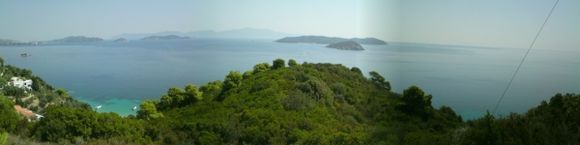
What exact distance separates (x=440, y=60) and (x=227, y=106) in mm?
4350

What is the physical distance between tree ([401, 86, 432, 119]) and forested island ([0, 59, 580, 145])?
0.05 ft

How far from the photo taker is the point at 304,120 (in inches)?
275

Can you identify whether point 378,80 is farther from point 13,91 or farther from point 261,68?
point 13,91

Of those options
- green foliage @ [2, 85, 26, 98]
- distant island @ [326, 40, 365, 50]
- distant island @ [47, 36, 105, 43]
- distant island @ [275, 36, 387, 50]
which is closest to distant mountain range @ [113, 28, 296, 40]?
distant island @ [275, 36, 387, 50]

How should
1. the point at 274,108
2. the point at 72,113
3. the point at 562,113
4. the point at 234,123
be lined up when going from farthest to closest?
the point at 274,108 → the point at 234,123 → the point at 72,113 → the point at 562,113

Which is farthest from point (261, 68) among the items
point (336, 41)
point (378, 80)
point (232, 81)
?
point (336, 41)

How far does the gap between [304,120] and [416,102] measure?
232 centimetres

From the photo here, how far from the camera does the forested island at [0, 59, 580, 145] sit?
108 inches

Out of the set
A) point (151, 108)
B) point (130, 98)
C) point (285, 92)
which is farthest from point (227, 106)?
point (130, 98)

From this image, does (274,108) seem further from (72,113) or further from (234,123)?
(72,113)

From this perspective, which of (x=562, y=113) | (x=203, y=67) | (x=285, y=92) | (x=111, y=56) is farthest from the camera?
(x=111, y=56)

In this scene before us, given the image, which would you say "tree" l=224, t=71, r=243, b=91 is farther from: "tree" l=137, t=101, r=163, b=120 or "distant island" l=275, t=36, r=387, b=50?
"distant island" l=275, t=36, r=387, b=50

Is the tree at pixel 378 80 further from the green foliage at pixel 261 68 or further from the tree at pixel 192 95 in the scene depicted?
the tree at pixel 192 95

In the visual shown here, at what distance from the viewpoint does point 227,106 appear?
8969 millimetres
